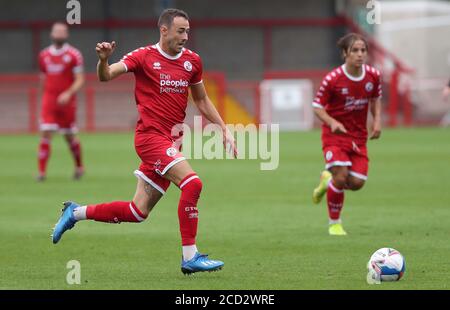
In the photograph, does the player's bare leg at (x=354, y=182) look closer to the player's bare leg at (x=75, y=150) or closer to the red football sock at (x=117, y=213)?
the red football sock at (x=117, y=213)

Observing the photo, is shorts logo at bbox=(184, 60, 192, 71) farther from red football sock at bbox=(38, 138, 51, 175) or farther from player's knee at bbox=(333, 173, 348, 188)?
red football sock at bbox=(38, 138, 51, 175)

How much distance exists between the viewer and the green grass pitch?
9375mm

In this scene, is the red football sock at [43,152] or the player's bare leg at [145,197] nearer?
the player's bare leg at [145,197]

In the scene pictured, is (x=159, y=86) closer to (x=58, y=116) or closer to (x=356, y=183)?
(x=356, y=183)

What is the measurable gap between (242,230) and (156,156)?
346 cm

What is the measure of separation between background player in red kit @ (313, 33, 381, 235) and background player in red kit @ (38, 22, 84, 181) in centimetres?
734

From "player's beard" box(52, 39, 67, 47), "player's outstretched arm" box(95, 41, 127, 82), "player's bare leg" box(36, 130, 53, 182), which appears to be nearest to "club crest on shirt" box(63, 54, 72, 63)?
"player's beard" box(52, 39, 67, 47)

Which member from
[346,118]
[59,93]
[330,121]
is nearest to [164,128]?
[330,121]

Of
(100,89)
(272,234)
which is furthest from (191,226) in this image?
(100,89)

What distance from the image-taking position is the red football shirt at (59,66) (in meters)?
19.0

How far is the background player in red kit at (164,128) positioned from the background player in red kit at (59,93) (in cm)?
908

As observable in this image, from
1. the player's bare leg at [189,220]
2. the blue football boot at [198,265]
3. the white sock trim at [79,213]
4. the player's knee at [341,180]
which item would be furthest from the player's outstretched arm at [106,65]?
the player's knee at [341,180]
